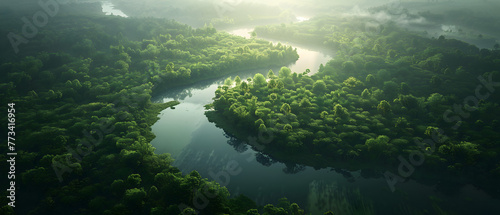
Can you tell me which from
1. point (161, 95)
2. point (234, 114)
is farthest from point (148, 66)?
point (234, 114)

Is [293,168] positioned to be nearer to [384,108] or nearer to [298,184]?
[298,184]

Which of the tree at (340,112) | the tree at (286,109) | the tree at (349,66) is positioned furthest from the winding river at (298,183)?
the tree at (349,66)

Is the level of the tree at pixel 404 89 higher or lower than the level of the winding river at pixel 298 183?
higher

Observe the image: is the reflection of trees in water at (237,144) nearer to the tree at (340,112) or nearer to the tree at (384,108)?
the tree at (340,112)

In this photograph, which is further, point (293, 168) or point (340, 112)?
point (340, 112)

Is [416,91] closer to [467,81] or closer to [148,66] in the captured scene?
[467,81]

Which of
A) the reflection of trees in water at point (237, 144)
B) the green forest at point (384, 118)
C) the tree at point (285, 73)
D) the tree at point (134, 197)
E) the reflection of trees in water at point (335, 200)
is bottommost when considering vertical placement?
the reflection of trees in water at point (335, 200)

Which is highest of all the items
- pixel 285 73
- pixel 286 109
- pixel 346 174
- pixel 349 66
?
pixel 349 66

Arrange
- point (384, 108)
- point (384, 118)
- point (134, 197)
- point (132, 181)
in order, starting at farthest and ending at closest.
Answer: point (384, 108)
point (384, 118)
point (132, 181)
point (134, 197)

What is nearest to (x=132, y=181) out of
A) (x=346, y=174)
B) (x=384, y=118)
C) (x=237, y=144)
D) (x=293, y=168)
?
(x=237, y=144)

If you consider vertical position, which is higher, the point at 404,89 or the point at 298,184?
the point at 404,89
